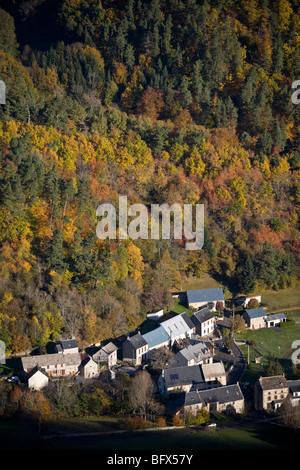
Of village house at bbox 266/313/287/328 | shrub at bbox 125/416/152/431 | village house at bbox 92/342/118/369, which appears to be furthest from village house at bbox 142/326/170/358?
village house at bbox 266/313/287/328

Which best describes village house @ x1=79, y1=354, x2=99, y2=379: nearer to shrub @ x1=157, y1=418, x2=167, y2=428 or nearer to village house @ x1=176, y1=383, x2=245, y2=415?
shrub @ x1=157, y1=418, x2=167, y2=428

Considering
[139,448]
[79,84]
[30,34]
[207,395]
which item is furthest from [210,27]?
[139,448]

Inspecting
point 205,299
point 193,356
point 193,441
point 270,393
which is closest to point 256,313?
point 205,299

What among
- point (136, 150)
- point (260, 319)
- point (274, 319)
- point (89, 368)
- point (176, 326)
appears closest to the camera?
point (89, 368)

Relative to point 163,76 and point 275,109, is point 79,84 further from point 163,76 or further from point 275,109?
point 275,109

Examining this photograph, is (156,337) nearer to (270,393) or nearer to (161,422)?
(161,422)
